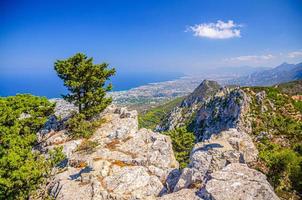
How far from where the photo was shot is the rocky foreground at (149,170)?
1730cm

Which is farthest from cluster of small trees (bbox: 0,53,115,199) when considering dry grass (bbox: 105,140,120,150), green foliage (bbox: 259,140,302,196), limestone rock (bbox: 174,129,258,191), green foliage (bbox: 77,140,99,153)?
green foliage (bbox: 259,140,302,196)

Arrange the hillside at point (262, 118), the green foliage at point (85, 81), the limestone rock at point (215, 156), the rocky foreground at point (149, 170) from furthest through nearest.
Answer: the hillside at point (262, 118), the green foliage at point (85, 81), the limestone rock at point (215, 156), the rocky foreground at point (149, 170)

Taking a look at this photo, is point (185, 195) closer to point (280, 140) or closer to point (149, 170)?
point (149, 170)

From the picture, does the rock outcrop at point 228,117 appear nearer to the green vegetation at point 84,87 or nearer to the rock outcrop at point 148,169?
the rock outcrop at point 148,169

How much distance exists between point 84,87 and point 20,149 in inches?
568

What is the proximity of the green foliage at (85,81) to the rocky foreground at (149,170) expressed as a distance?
13.3ft

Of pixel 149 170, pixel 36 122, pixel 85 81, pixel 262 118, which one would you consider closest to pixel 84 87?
pixel 85 81

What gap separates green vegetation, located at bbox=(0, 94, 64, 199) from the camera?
20.4m

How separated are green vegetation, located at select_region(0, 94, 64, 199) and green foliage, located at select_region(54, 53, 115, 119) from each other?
415 centimetres

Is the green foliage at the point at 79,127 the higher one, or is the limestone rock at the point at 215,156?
the green foliage at the point at 79,127

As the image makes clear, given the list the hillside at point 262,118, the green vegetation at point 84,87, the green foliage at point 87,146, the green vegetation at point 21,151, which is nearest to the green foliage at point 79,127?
the green vegetation at point 84,87

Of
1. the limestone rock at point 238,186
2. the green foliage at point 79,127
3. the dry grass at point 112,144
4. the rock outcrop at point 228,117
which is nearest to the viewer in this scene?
the limestone rock at point 238,186

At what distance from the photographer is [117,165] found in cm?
2631

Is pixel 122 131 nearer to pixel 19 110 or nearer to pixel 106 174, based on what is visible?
pixel 106 174
